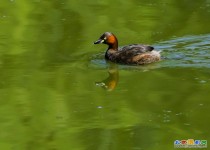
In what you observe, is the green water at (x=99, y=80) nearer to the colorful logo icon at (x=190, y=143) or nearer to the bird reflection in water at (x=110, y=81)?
the bird reflection in water at (x=110, y=81)

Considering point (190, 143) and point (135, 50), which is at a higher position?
point (190, 143)

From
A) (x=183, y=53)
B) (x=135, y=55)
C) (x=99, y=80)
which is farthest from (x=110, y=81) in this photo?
(x=183, y=53)

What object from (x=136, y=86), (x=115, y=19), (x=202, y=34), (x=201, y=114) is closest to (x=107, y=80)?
(x=136, y=86)

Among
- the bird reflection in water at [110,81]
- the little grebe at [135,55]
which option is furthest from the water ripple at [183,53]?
the bird reflection in water at [110,81]

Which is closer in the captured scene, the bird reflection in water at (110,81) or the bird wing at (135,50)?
the bird reflection in water at (110,81)

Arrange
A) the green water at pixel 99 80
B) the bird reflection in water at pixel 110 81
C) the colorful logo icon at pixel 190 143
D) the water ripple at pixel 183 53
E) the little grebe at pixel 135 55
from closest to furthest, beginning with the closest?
the colorful logo icon at pixel 190 143 < the green water at pixel 99 80 < the bird reflection in water at pixel 110 81 < the water ripple at pixel 183 53 < the little grebe at pixel 135 55

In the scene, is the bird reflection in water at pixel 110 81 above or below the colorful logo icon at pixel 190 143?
below

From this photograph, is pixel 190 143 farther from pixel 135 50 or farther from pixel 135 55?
pixel 135 50

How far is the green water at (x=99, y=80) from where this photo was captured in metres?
8.87

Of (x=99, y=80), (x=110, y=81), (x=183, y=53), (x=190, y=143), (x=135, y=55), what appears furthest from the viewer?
(x=183, y=53)

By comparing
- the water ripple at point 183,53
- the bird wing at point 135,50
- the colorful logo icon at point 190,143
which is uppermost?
the colorful logo icon at point 190,143

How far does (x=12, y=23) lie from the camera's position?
16.1 m

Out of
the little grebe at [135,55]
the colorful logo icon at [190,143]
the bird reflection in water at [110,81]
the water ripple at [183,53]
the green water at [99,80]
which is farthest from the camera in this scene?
the little grebe at [135,55]

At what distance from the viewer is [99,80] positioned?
37.7 feet
